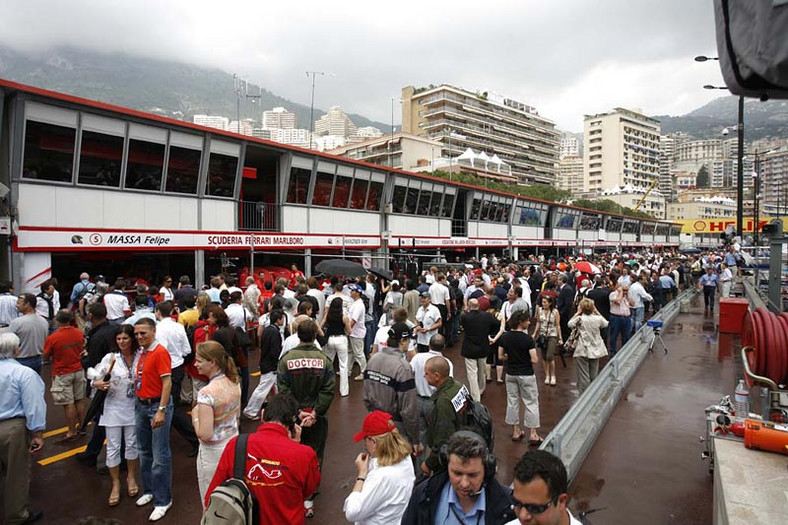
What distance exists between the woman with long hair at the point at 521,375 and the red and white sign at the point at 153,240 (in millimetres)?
9694

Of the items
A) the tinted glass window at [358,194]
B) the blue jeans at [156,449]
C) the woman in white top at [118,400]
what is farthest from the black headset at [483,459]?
the tinted glass window at [358,194]

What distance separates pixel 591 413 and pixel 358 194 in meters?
18.5

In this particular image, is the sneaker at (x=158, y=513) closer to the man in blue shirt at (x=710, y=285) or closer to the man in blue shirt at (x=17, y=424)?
the man in blue shirt at (x=17, y=424)

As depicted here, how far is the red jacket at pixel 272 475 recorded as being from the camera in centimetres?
285

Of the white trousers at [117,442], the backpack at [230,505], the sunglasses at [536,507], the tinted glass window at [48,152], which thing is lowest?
the white trousers at [117,442]

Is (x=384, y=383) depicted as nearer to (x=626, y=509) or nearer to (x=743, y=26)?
(x=626, y=509)

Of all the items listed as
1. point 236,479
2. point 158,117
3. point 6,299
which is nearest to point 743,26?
point 236,479

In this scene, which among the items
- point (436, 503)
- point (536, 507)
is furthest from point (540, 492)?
point (436, 503)

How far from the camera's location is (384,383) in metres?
4.67

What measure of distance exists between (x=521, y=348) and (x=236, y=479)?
14.3ft

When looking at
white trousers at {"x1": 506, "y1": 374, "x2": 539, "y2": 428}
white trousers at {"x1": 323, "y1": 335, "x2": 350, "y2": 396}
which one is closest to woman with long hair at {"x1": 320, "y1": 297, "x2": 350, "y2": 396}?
white trousers at {"x1": 323, "y1": 335, "x2": 350, "y2": 396}

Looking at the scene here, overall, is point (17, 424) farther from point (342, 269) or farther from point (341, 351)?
point (342, 269)

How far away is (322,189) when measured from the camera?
21453mm

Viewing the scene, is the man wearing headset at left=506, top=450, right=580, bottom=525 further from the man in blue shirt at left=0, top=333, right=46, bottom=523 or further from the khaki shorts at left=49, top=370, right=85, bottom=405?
the khaki shorts at left=49, top=370, right=85, bottom=405
